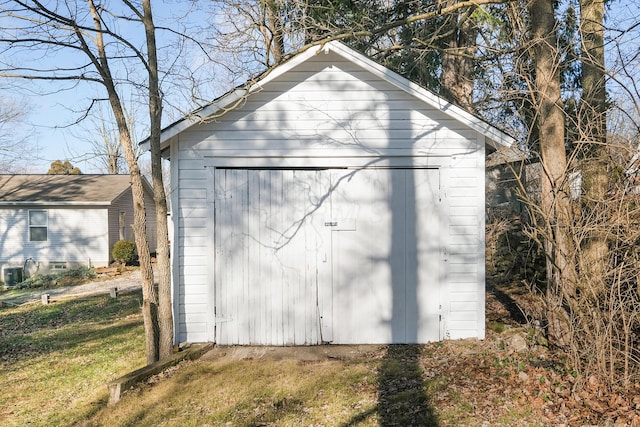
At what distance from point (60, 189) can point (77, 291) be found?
7469 millimetres

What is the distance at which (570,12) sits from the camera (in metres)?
10.2

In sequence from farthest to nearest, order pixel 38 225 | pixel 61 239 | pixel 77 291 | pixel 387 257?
pixel 38 225 < pixel 61 239 < pixel 77 291 < pixel 387 257

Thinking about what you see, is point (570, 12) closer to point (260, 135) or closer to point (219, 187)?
point (260, 135)

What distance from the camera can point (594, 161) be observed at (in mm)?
6012

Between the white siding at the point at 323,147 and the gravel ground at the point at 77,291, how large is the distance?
8351mm

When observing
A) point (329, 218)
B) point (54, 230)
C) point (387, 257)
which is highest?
point (329, 218)

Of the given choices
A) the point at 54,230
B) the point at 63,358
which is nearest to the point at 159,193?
the point at 63,358

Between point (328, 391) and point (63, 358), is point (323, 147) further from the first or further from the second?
point (63, 358)

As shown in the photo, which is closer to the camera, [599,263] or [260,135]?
[599,263]

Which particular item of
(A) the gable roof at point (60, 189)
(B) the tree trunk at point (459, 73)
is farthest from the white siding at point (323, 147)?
(A) the gable roof at point (60, 189)

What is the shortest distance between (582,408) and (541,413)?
394mm

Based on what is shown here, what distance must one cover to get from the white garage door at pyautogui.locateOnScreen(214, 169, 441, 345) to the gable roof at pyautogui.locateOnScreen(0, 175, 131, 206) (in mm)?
14885

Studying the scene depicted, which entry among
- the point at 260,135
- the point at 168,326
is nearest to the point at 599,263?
the point at 260,135

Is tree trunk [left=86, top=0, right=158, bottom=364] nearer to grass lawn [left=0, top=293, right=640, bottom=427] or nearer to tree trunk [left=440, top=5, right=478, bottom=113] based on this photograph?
grass lawn [left=0, top=293, right=640, bottom=427]
